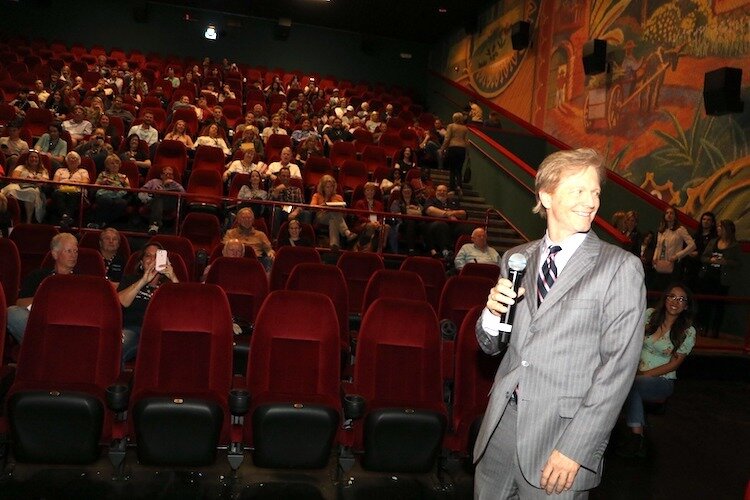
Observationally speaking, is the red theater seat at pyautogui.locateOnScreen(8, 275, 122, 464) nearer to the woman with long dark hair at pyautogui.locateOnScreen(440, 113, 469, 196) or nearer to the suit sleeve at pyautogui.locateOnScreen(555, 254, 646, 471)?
the suit sleeve at pyautogui.locateOnScreen(555, 254, 646, 471)

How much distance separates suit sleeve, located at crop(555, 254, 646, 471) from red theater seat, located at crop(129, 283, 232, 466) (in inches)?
65.8

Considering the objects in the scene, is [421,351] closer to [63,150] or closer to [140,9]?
[63,150]

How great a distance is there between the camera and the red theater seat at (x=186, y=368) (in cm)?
267

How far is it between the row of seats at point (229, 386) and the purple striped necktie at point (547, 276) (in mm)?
1312

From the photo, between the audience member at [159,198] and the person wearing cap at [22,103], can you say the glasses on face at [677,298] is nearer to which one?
the audience member at [159,198]

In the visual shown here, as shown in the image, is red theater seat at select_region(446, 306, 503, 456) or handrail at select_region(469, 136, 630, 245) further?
handrail at select_region(469, 136, 630, 245)

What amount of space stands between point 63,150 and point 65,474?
5.78m

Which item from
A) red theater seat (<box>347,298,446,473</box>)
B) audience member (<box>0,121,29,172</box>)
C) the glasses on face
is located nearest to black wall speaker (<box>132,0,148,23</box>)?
audience member (<box>0,121,29,172</box>)

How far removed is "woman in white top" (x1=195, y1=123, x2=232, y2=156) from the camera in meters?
8.60

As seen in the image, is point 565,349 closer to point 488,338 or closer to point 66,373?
point 488,338

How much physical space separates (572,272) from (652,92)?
6811 mm

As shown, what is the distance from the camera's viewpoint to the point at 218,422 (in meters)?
2.69

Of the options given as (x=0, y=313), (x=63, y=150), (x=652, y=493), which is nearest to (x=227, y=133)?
(x=63, y=150)

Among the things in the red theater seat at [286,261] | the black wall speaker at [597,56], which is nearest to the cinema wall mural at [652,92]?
the black wall speaker at [597,56]
